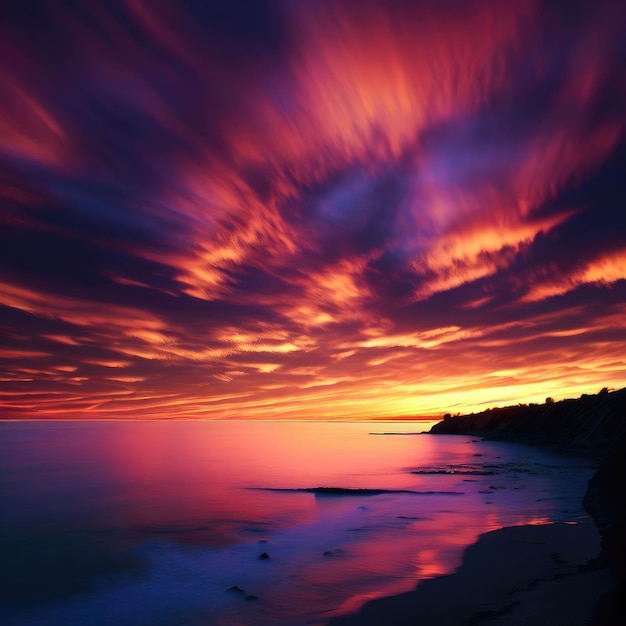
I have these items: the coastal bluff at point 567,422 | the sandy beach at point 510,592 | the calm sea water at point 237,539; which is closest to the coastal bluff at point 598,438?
the coastal bluff at point 567,422

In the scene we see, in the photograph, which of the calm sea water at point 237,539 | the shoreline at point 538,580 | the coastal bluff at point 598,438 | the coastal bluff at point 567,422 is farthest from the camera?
the coastal bluff at point 567,422

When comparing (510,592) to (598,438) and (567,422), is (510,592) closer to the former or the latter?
(598,438)

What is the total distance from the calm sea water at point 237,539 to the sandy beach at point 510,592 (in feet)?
2.75

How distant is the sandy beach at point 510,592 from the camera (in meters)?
8.88

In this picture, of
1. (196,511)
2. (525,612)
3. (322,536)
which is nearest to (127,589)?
(322,536)

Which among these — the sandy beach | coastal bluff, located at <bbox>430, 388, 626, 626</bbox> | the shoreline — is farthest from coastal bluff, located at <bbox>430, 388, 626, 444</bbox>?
the sandy beach

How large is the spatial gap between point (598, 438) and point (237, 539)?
183ft

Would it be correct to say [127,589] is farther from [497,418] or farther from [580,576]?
[497,418]

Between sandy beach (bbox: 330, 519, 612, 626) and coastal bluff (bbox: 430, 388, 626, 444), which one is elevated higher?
coastal bluff (bbox: 430, 388, 626, 444)

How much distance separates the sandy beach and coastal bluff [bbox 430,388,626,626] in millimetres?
564

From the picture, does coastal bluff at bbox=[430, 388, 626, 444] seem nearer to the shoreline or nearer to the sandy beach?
the shoreline

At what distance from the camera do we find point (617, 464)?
17344 mm

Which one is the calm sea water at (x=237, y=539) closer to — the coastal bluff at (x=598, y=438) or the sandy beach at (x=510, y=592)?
the sandy beach at (x=510, y=592)

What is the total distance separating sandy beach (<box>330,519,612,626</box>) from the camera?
8.88 meters
